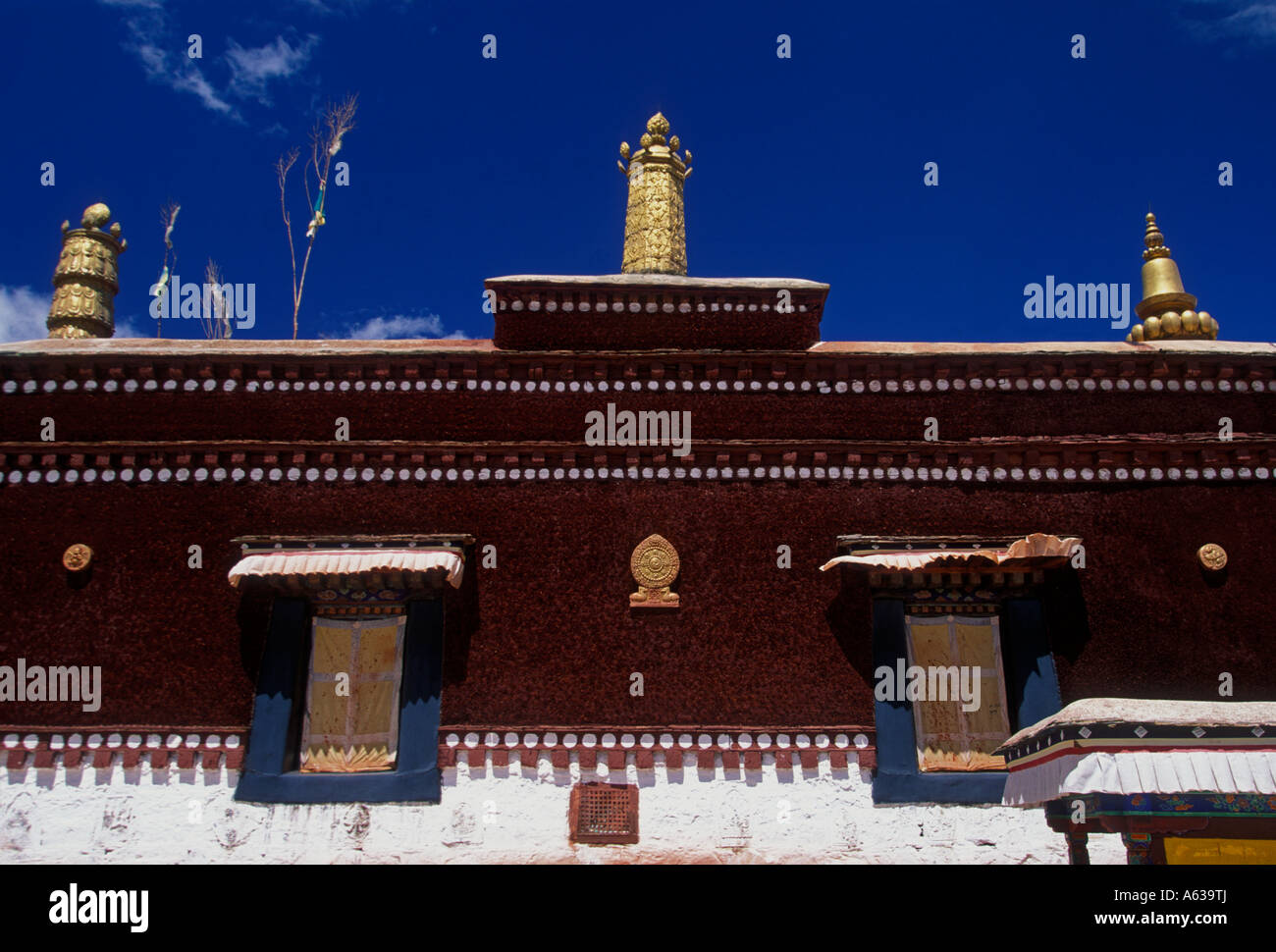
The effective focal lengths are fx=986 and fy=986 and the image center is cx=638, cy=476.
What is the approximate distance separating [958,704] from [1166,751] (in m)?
3.15

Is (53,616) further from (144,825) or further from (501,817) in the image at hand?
(501,817)

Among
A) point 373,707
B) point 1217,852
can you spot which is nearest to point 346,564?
point 373,707

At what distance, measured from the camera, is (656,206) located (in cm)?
1334

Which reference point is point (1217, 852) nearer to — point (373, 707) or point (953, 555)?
point (953, 555)

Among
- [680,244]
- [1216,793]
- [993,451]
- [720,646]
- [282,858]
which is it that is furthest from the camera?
[680,244]

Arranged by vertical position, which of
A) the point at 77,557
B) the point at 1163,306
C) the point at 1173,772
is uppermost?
the point at 1163,306

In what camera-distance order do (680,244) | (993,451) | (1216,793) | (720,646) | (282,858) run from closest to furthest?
(1216,793)
(282,858)
(720,646)
(993,451)
(680,244)

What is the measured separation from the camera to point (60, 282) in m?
13.8

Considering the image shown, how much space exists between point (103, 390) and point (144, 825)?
176 inches

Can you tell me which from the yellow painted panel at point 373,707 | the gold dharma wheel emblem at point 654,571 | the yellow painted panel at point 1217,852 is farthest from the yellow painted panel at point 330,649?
the yellow painted panel at point 1217,852

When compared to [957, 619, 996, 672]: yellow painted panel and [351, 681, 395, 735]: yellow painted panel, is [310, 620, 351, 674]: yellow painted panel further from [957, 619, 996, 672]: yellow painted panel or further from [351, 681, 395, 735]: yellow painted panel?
[957, 619, 996, 672]: yellow painted panel

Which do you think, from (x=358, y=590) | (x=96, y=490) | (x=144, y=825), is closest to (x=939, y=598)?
(x=358, y=590)

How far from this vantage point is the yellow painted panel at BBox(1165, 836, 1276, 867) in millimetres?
6750

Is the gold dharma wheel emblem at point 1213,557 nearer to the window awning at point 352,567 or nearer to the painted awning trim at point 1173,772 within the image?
the painted awning trim at point 1173,772
